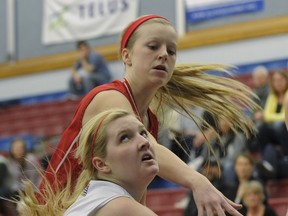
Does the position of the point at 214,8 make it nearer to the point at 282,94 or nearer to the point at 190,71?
the point at 282,94

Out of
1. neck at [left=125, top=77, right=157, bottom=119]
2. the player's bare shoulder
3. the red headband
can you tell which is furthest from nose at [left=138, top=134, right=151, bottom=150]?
the red headband

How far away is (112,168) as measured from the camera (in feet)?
8.84

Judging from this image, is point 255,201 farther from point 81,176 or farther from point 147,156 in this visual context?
point 147,156

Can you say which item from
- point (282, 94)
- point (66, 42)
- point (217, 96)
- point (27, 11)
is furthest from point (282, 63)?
point (217, 96)

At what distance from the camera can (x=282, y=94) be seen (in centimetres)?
731

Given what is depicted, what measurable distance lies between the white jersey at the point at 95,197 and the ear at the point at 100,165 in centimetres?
5

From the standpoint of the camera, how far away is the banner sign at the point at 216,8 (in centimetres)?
1086

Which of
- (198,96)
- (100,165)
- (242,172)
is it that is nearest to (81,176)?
(100,165)

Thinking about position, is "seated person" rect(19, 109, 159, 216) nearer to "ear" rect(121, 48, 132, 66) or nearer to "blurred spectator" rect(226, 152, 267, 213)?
"ear" rect(121, 48, 132, 66)

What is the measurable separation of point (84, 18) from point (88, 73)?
1.93m

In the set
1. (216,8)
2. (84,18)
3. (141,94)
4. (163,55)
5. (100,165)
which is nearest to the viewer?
(100,165)

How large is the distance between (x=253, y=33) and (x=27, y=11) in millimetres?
3998

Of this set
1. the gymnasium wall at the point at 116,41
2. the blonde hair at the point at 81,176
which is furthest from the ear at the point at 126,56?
the gymnasium wall at the point at 116,41

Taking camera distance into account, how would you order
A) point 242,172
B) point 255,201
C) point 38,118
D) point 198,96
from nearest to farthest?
point 198,96, point 255,201, point 242,172, point 38,118
